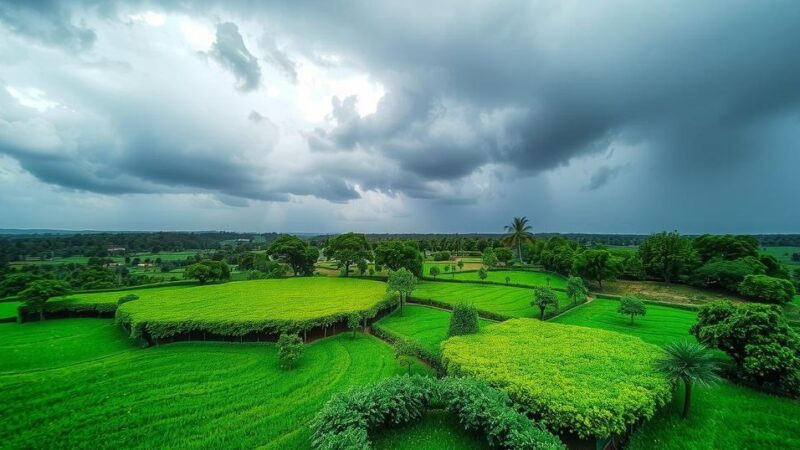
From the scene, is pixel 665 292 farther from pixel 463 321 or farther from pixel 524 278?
pixel 463 321

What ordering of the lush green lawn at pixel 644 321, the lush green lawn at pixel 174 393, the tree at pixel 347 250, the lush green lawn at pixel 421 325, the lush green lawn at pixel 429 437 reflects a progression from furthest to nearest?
the tree at pixel 347 250 < the lush green lawn at pixel 421 325 < the lush green lawn at pixel 644 321 < the lush green lawn at pixel 174 393 < the lush green lawn at pixel 429 437

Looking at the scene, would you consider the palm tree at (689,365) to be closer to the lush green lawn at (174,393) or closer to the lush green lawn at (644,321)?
the lush green lawn at (644,321)

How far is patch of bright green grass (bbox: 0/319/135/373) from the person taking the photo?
64.1 ft

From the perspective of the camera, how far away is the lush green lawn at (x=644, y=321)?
79.9ft

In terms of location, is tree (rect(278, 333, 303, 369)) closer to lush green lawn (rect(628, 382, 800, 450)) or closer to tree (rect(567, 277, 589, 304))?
lush green lawn (rect(628, 382, 800, 450))

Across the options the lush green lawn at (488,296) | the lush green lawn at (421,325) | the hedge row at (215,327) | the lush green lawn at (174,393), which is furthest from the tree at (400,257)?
the lush green lawn at (174,393)

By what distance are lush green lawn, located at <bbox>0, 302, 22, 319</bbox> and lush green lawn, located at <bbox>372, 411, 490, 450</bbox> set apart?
45.2 metres

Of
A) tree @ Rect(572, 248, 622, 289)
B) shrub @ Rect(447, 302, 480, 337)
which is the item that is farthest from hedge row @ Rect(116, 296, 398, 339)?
tree @ Rect(572, 248, 622, 289)

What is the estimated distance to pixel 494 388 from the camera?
12398 millimetres

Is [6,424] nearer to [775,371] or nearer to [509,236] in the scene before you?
[775,371]

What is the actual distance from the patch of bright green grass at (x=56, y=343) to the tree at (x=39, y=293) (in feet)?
5.47

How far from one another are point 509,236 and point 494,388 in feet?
199

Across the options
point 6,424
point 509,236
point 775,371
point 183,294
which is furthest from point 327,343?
point 509,236

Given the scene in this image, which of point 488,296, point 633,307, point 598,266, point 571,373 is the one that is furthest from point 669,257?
point 571,373
